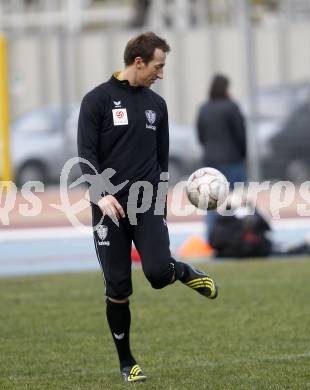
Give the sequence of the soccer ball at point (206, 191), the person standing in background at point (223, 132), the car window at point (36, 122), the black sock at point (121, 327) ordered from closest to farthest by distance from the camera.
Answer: the black sock at point (121, 327) → the soccer ball at point (206, 191) → the person standing in background at point (223, 132) → the car window at point (36, 122)

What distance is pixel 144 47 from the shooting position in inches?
272

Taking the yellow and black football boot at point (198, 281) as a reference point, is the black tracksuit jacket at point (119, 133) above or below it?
above

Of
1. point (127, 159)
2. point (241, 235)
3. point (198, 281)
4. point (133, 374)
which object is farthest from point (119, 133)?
point (241, 235)

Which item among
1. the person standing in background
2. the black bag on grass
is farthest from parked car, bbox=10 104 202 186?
the black bag on grass

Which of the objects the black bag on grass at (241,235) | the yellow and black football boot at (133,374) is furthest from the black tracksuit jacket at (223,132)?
the yellow and black football boot at (133,374)

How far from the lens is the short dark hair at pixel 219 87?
14430mm

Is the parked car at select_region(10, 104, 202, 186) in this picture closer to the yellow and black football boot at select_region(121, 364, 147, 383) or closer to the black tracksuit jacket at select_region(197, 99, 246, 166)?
the black tracksuit jacket at select_region(197, 99, 246, 166)

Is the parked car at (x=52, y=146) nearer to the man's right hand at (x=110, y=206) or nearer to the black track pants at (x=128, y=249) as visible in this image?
the black track pants at (x=128, y=249)

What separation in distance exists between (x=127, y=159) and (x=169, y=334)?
2.30 metres

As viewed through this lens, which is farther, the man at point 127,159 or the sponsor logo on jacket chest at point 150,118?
the sponsor logo on jacket chest at point 150,118

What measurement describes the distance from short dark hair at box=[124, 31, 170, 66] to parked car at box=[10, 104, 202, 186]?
16.3 meters

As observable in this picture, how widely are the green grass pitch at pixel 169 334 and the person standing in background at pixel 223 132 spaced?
7.30ft

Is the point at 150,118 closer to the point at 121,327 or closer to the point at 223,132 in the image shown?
the point at 121,327

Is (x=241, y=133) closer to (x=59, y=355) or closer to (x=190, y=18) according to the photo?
(x=59, y=355)
